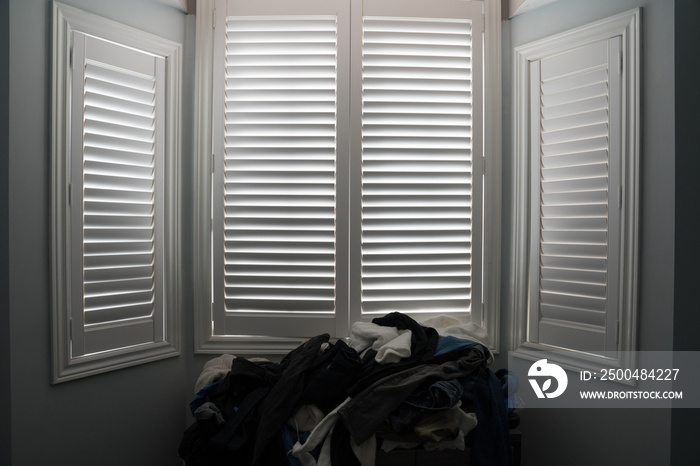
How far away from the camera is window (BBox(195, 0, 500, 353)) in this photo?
7.16 ft

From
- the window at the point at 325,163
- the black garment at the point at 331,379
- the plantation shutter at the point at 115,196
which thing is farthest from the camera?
the window at the point at 325,163

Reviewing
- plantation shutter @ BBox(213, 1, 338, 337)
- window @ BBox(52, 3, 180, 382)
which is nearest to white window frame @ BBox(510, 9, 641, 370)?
plantation shutter @ BBox(213, 1, 338, 337)

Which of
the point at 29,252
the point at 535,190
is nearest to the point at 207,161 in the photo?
the point at 29,252

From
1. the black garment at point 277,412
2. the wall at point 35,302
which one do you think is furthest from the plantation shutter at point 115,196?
the black garment at point 277,412

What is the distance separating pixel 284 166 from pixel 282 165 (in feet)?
0.03

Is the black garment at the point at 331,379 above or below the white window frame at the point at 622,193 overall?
below

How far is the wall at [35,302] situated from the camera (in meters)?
1.59

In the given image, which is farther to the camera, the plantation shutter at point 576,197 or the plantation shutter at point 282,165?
the plantation shutter at point 282,165

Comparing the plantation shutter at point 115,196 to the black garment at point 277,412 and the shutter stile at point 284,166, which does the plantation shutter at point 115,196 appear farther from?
the black garment at point 277,412

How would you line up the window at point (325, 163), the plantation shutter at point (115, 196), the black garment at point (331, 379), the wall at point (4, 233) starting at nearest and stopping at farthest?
the wall at point (4, 233), the black garment at point (331, 379), the plantation shutter at point (115, 196), the window at point (325, 163)

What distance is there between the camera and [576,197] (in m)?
1.95

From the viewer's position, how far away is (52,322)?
1.71 m

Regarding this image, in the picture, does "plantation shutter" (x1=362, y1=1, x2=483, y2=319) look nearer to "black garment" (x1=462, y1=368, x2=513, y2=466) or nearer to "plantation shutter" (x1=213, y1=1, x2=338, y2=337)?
"plantation shutter" (x1=213, y1=1, x2=338, y2=337)

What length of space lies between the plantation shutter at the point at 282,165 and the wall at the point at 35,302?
58 centimetres
